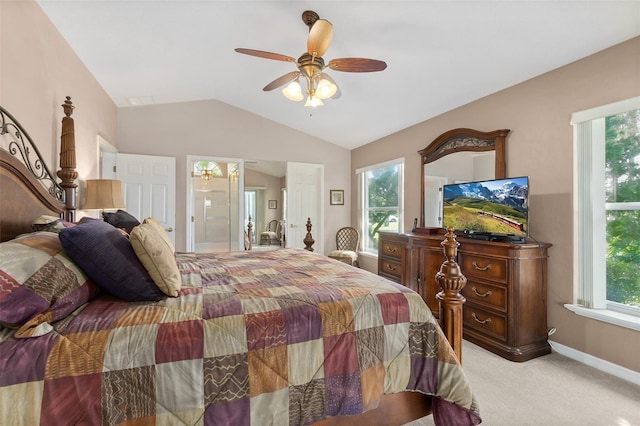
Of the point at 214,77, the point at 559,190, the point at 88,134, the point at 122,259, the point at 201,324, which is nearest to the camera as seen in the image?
the point at 201,324

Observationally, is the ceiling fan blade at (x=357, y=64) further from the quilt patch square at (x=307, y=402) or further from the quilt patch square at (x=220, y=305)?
the quilt patch square at (x=307, y=402)

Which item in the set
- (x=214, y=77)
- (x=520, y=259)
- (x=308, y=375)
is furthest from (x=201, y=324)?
(x=214, y=77)

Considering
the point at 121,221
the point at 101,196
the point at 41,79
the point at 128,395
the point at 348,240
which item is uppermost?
the point at 41,79

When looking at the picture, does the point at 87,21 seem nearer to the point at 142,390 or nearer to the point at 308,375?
the point at 142,390

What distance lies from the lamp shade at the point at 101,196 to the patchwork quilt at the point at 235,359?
187cm

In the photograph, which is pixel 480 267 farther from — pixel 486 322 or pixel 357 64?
pixel 357 64

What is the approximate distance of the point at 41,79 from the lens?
84.0 inches

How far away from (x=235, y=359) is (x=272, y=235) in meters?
6.57

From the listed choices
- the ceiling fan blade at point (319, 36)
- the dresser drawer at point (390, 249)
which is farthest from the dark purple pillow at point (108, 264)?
the dresser drawer at point (390, 249)

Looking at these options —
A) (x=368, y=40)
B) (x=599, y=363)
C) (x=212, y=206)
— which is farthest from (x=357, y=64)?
(x=212, y=206)

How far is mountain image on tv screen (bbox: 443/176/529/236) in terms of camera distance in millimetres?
2526

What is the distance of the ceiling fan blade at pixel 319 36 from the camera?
1.95m

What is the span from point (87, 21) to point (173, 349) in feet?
9.20

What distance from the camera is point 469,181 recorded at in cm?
321
